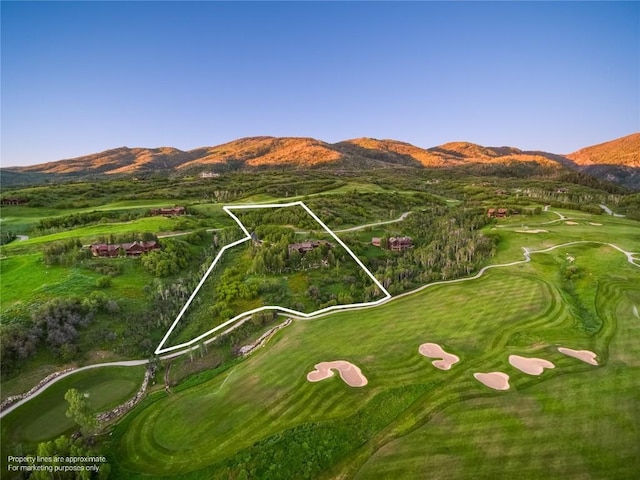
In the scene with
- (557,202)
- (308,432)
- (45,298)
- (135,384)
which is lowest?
(135,384)

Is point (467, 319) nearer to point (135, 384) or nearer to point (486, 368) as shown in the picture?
point (486, 368)

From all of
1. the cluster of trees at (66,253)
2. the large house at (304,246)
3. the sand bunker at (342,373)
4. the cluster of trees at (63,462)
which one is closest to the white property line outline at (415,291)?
the cluster of trees at (63,462)

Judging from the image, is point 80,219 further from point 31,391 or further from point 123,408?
point 123,408

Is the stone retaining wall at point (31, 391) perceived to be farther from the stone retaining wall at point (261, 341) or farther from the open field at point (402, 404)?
the stone retaining wall at point (261, 341)

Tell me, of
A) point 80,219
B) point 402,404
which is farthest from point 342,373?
point 80,219

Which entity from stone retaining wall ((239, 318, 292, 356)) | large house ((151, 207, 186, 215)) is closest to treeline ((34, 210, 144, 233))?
large house ((151, 207, 186, 215))

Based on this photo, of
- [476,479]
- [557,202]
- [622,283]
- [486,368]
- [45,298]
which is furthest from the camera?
[557,202]

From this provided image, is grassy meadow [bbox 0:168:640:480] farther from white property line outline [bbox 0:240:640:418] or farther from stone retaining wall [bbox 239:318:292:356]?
stone retaining wall [bbox 239:318:292:356]

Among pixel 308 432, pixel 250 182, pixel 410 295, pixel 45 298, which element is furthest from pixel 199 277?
pixel 250 182
